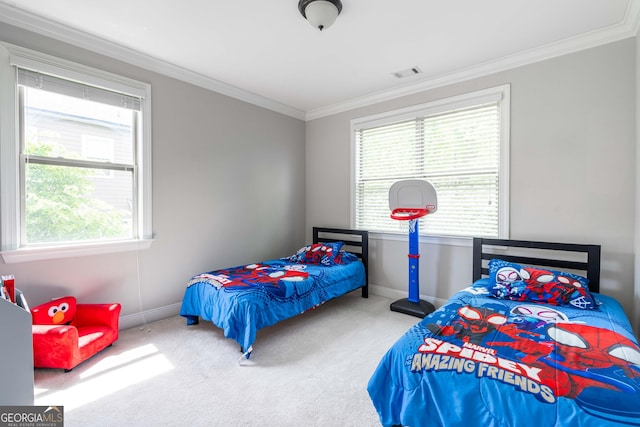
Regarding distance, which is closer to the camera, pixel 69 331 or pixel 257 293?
pixel 69 331

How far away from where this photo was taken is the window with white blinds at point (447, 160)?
10.1 feet

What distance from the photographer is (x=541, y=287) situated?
2281 mm

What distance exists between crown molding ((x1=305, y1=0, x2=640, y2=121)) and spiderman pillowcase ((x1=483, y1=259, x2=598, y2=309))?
1983 mm

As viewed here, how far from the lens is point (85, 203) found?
8.82 ft

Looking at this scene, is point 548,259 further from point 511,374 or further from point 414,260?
point 511,374

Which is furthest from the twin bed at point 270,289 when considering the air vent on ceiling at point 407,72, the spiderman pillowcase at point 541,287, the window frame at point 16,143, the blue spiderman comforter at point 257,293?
the air vent on ceiling at point 407,72

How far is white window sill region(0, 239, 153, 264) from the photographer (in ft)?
7.45

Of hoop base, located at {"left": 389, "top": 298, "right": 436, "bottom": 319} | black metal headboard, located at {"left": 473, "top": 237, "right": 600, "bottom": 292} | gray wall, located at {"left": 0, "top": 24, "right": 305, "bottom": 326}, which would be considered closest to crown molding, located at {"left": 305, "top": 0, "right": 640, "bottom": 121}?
gray wall, located at {"left": 0, "top": 24, "right": 305, "bottom": 326}

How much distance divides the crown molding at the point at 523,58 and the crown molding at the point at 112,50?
4.92 feet

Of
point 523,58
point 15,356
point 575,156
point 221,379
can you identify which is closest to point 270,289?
point 221,379

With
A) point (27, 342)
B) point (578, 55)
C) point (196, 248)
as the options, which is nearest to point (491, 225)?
point (578, 55)

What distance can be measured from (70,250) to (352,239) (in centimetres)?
306

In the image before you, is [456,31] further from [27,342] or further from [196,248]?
[27,342]

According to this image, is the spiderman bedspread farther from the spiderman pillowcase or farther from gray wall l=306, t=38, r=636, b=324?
gray wall l=306, t=38, r=636, b=324
